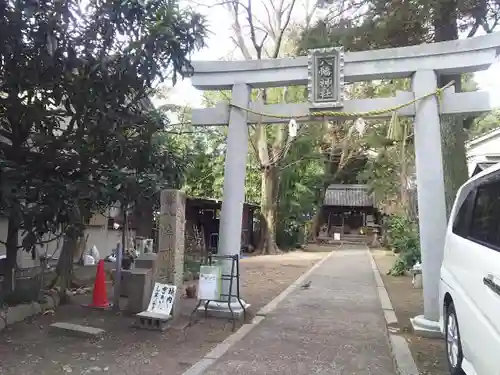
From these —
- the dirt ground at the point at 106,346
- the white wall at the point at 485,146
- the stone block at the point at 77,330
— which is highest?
the white wall at the point at 485,146

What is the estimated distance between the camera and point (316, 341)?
6781mm

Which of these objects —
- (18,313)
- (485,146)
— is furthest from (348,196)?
(18,313)

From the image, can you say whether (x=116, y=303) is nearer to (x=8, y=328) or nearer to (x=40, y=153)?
(x=8, y=328)

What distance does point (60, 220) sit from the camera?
20.7ft

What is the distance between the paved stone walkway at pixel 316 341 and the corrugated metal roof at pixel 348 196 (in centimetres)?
3177

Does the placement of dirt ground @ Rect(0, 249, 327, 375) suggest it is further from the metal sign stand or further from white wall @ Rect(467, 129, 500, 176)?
white wall @ Rect(467, 129, 500, 176)

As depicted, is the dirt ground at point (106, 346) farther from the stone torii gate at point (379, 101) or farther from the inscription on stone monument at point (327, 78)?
the inscription on stone monument at point (327, 78)

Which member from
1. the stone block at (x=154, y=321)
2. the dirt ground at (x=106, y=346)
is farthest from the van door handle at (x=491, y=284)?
the stone block at (x=154, y=321)

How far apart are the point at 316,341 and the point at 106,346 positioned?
9.67ft

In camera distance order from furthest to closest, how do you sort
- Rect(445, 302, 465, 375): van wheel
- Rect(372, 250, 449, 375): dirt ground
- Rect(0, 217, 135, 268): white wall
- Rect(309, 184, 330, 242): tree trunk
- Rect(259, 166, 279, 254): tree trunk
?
Rect(309, 184, 330, 242): tree trunk, Rect(259, 166, 279, 254): tree trunk, Rect(0, 217, 135, 268): white wall, Rect(372, 250, 449, 375): dirt ground, Rect(445, 302, 465, 375): van wheel

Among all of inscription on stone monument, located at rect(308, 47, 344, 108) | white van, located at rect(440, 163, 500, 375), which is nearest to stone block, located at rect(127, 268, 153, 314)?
inscription on stone monument, located at rect(308, 47, 344, 108)

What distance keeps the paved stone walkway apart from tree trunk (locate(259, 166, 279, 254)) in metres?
15.2

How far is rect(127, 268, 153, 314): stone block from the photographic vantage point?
8.05 m

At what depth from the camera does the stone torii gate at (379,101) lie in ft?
23.6
